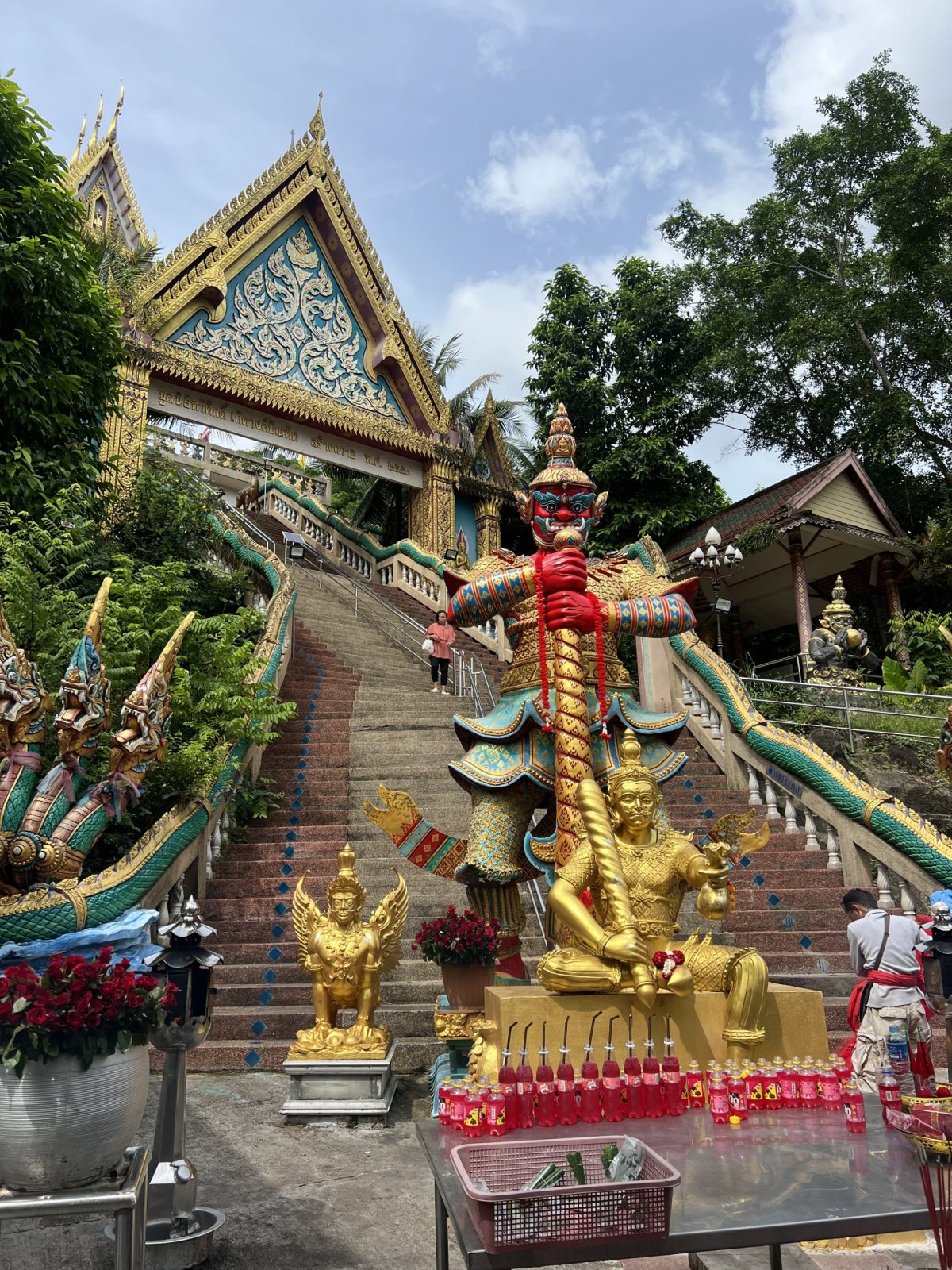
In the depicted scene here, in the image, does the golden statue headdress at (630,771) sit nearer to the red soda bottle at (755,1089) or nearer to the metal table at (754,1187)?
the red soda bottle at (755,1089)

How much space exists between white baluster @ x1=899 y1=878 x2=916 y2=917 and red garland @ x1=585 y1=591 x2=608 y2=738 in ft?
11.6

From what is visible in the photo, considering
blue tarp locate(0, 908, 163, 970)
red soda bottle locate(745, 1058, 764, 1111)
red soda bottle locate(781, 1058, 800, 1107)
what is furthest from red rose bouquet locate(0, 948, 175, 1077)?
red soda bottle locate(781, 1058, 800, 1107)

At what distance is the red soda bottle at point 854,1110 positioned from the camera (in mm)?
3008

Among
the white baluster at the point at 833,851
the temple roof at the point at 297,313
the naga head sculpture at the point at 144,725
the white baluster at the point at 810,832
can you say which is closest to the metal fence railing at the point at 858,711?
the white baluster at the point at 810,832

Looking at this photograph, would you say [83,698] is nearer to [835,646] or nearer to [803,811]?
[803,811]

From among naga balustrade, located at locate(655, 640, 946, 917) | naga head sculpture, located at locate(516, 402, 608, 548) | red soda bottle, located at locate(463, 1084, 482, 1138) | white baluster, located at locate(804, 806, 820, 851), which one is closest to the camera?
red soda bottle, located at locate(463, 1084, 482, 1138)

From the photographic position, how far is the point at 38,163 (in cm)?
1003

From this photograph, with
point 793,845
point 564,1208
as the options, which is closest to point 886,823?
point 793,845

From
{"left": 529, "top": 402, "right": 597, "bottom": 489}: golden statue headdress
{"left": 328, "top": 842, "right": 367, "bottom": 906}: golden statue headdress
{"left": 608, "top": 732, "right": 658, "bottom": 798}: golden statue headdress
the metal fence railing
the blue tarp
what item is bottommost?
the blue tarp

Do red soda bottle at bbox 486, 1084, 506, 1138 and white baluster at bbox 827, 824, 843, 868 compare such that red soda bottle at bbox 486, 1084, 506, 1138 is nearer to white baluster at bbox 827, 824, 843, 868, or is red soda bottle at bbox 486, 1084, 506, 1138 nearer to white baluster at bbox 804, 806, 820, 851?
white baluster at bbox 827, 824, 843, 868

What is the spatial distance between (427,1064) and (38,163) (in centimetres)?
965

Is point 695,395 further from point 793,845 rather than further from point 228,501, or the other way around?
point 793,845

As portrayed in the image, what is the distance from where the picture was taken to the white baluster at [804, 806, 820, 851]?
8.27 metres

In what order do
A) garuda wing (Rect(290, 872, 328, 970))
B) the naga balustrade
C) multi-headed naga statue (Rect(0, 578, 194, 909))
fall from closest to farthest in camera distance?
1. multi-headed naga statue (Rect(0, 578, 194, 909))
2. garuda wing (Rect(290, 872, 328, 970))
3. the naga balustrade
